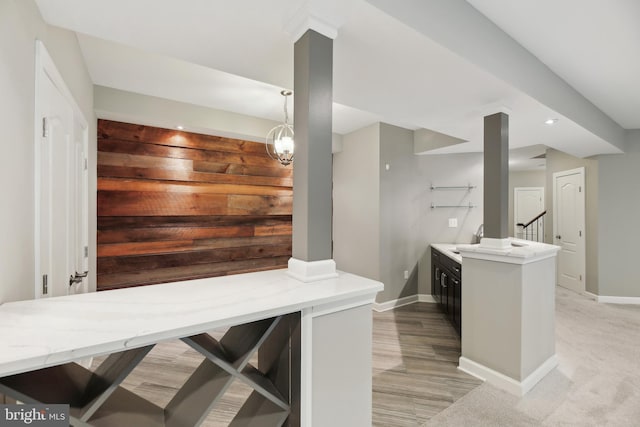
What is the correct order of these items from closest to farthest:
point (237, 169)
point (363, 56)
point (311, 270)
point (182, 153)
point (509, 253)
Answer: point (311, 270) → point (363, 56) → point (509, 253) → point (182, 153) → point (237, 169)

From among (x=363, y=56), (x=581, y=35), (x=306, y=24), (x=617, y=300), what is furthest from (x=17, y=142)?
(x=617, y=300)

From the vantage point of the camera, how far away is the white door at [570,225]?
457cm

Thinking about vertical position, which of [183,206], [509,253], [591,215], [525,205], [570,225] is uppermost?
[525,205]

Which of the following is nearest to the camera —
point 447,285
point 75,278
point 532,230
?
point 75,278

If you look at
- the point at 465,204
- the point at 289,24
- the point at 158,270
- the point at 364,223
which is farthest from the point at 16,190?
the point at 465,204

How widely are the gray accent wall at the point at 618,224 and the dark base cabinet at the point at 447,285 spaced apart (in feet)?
8.32

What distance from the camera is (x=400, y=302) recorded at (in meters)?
4.13

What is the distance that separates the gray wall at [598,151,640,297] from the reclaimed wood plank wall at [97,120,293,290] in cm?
471

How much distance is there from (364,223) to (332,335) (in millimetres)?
3154

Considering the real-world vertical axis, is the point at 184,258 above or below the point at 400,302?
above

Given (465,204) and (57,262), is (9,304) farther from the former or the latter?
(465,204)

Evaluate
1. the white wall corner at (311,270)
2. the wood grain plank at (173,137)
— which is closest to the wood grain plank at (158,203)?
the wood grain plank at (173,137)

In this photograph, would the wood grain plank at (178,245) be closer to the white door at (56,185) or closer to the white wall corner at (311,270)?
the white door at (56,185)

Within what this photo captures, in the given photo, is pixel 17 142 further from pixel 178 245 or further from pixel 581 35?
pixel 581 35
